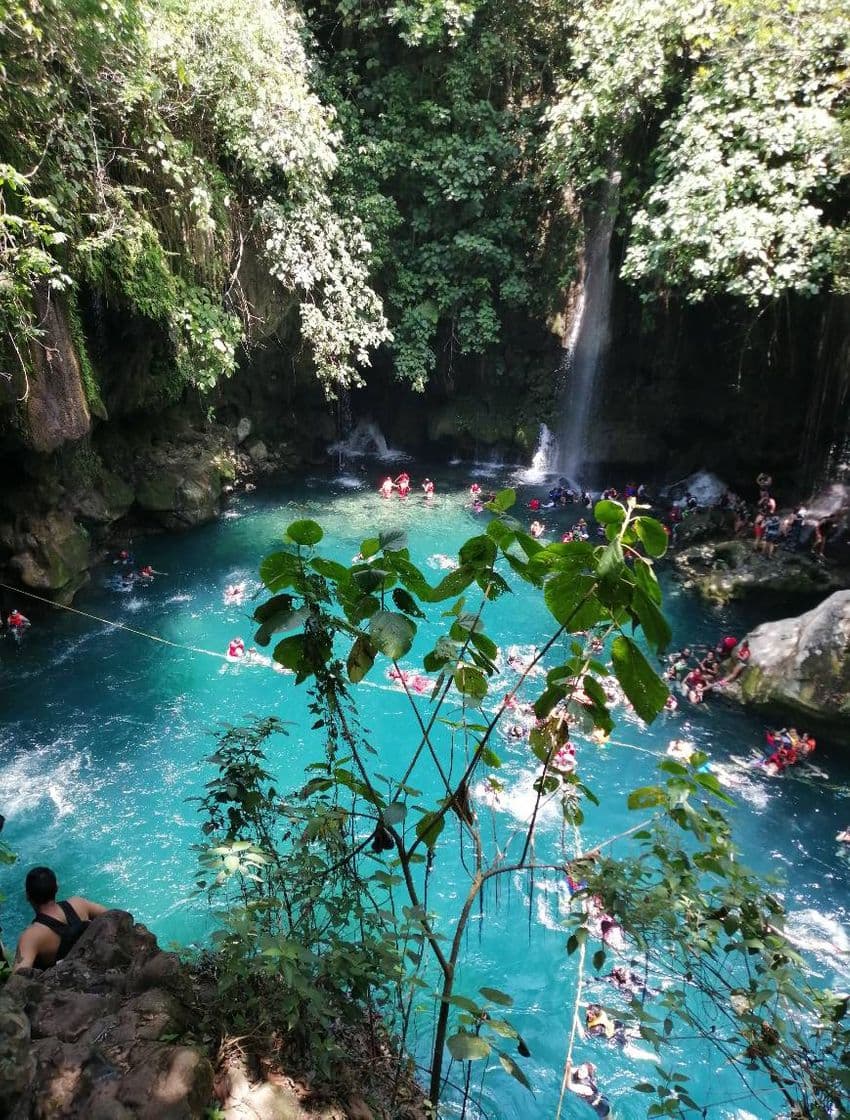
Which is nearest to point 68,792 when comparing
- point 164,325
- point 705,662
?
point 164,325

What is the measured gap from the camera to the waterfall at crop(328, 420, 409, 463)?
18047 millimetres

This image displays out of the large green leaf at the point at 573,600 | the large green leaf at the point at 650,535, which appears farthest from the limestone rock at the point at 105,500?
the large green leaf at the point at 650,535

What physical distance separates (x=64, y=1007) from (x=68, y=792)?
4576 millimetres

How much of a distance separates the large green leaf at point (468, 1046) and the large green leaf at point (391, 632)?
→ 3.39 feet

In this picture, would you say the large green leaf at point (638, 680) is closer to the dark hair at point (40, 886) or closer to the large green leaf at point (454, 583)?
the large green leaf at point (454, 583)

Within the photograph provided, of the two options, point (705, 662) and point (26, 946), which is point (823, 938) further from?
point (26, 946)

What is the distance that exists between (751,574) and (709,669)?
3.03 meters

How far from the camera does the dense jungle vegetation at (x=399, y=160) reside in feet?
24.3

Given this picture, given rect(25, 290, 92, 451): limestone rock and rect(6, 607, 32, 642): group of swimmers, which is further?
rect(6, 607, 32, 642): group of swimmers

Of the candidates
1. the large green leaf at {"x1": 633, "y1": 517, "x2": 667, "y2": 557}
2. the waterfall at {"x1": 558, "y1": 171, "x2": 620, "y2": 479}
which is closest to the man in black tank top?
the large green leaf at {"x1": 633, "y1": 517, "x2": 667, "y2": 557}

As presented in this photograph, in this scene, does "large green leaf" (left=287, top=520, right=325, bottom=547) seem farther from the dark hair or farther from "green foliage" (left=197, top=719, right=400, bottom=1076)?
the dark hair

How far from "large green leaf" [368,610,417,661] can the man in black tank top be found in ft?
9.54

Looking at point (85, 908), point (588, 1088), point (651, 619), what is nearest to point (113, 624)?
point (85, 908)

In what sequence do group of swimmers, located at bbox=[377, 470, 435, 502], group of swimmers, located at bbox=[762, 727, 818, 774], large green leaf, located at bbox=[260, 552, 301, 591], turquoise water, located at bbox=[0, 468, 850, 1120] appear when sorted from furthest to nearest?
group of swimmers, located at bbox=[377, 470, 435, 502] → group of swimmers, located at bbox=[762, 727, 818, 774] → turquoise water, located at bbox=[0, 468, 850, 1120] → large green leaf, located at bbox=[260, 552, 301, 591]
